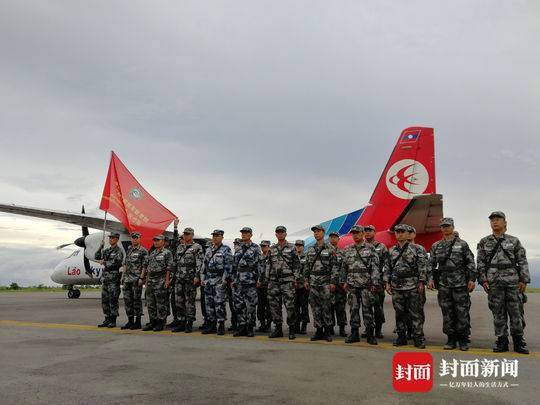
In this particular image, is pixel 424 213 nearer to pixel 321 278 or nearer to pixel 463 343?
pixel 321 278

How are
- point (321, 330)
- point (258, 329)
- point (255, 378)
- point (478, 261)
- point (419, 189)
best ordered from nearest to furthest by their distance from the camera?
point (255, 378)
point (478, 261)
point (321, 330)
point (258, 329)
point (419, 189)

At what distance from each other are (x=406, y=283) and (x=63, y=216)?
14.6 m

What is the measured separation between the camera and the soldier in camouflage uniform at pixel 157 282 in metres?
9.55

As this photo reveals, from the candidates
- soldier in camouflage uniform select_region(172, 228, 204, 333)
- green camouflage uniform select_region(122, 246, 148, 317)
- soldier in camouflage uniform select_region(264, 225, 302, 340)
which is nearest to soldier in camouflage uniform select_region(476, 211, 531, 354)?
soldier in camouflage uniform select_region(264, 225, 302, 340)

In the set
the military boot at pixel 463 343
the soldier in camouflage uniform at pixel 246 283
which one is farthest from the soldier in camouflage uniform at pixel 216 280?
the military boot at pixel 463 343

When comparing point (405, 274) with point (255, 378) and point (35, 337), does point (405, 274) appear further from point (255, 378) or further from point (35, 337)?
point (35, 337)

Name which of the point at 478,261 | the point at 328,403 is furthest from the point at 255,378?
the point at 478,261

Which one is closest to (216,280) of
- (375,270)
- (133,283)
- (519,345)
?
(133,283)

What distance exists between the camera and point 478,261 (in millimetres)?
7312

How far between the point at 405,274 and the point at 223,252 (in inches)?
147

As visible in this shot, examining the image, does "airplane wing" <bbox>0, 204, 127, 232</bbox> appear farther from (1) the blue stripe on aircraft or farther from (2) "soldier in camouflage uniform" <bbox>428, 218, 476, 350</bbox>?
(2) "soldier in camouflage uniform" <bbox>428, 218, 476, 350</bbox>

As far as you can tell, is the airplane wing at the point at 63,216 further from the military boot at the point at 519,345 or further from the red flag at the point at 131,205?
the military boot at the point at 519,345

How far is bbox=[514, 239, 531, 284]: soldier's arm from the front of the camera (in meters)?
6.96

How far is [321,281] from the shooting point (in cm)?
839
